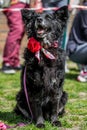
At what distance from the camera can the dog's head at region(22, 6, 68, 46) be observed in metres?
5.32

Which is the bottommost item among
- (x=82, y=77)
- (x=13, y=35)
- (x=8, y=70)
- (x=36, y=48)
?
(x=8, y=70)

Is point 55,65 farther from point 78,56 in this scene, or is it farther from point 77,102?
point 78,56

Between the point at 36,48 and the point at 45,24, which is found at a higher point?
the point at 45,24

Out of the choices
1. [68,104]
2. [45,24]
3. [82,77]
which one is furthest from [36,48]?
[82,77]

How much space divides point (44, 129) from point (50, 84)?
0.53 meters

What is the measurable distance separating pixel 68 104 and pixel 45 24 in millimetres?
1830

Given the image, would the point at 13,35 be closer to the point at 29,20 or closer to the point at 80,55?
the point at 80,55

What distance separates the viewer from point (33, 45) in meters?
5.36

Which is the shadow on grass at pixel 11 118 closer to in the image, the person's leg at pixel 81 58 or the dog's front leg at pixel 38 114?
the dog's front leg at pixel 38 114

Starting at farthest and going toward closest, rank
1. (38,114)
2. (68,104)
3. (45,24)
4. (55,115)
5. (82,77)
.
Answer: (82,77), (68,104), (55,115), (38,114), (45,24)

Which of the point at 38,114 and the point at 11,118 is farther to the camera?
the point at 11,118

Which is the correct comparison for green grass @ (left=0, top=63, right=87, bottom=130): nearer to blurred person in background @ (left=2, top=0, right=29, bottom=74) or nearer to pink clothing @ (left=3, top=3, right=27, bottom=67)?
blurred person in background @ (left=2, top=0, right=29, bottom=74)

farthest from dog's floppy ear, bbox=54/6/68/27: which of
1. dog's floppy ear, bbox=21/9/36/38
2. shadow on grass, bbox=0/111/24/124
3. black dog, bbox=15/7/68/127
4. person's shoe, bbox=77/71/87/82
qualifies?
person's shoe, bbox=77/71/87/82

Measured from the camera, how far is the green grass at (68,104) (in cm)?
565
